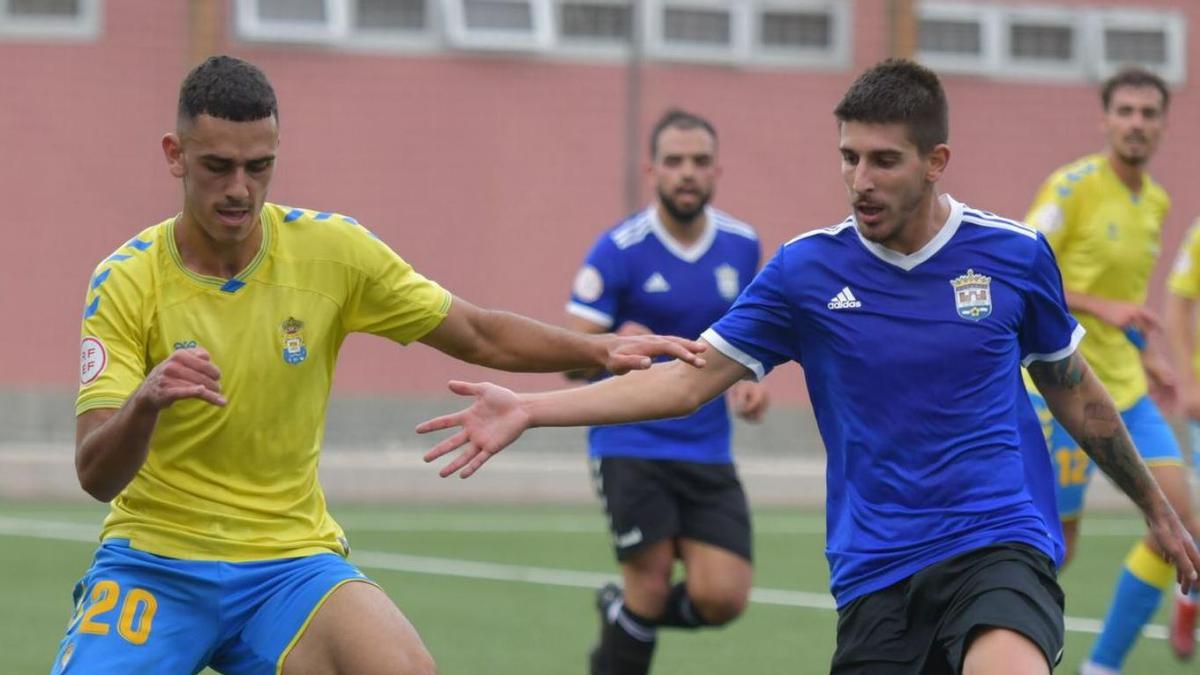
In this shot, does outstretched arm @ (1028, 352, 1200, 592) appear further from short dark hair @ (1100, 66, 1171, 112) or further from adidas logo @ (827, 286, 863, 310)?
short dark hair @ (1100, 66, 1171, 112)

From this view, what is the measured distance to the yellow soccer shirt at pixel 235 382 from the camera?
507cm

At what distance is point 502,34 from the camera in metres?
15.9

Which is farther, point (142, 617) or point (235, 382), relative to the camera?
point (235, 382)

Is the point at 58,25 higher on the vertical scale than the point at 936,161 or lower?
higher

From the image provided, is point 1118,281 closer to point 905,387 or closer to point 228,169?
point 905,387

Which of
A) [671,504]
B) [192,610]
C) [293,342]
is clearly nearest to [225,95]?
[293,342]

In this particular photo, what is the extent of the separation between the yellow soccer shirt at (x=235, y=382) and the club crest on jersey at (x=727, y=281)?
9.83 feet

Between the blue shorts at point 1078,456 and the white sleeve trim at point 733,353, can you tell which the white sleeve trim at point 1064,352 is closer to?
the white sleeve trim at point 733,353

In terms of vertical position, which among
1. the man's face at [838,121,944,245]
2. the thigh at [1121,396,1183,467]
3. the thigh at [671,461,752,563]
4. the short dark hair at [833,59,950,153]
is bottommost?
the thigh at [671,461,752,563]

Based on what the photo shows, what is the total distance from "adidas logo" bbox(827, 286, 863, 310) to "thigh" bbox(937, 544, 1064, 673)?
0.70 metres

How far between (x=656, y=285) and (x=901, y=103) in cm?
305

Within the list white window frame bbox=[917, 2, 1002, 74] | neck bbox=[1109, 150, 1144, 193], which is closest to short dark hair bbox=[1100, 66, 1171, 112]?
neck bbox=[1109, 150, 1144, 193]

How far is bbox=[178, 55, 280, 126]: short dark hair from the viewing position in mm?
5031

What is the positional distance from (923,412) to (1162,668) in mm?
4134
